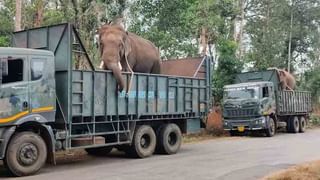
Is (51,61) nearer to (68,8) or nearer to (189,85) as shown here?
(189,85)

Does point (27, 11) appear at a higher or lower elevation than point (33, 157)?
higher

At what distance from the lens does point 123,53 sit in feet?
47.3

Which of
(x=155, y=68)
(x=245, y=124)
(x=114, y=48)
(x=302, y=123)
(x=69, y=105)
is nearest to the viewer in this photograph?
(x=69, y=105)

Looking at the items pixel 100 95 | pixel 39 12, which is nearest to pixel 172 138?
pixel 100 95

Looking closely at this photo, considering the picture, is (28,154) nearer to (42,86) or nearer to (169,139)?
(42,86)

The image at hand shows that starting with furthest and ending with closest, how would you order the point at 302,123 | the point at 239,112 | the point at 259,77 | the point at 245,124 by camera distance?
the point at 302,123 → the point at 259,77 → the point at 239,112 → the point at 245,124

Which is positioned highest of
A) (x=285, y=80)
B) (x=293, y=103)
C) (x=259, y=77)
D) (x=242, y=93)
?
(x=259, y=77)

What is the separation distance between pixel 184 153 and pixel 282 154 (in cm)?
294

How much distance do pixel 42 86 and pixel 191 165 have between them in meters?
4.01

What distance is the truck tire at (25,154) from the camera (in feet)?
34.3

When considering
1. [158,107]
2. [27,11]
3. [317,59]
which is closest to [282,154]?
[158,107]

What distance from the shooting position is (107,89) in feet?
42.2

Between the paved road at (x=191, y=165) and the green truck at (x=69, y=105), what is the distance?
560 mm

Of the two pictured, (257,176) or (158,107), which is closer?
(257,176)
